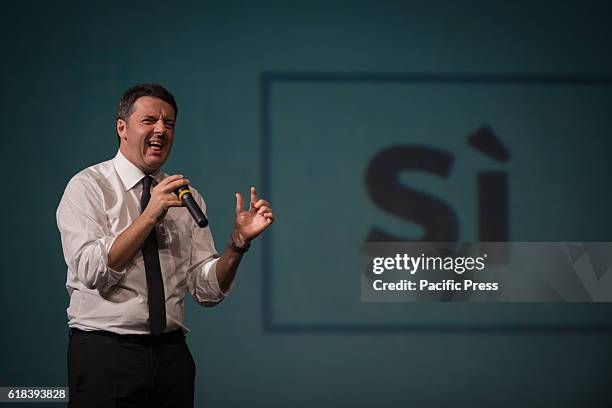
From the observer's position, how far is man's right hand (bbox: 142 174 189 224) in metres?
1.64

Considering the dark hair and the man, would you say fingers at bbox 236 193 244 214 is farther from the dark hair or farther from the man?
the dark hair

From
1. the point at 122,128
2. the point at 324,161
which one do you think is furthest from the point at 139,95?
the point at 324,161

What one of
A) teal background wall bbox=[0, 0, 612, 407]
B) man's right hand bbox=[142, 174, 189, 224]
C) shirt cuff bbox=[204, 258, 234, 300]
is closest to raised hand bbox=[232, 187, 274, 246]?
shirt cuff bbox=[204, 258, 234, 300]

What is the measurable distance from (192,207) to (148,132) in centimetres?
30

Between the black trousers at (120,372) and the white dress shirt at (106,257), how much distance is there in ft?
0.12

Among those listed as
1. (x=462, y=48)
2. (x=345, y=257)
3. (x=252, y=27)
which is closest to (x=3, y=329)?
(x=345, y=257)

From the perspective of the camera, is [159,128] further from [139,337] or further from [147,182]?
[139,337]

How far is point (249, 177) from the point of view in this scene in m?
3.70

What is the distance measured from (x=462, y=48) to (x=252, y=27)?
1174 mm

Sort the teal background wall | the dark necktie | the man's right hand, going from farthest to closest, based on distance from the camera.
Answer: the teal background wall → the dark necktie → the man's right hand

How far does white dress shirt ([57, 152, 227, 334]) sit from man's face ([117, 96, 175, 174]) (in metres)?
0.05

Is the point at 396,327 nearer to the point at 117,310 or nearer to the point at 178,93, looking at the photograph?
the point at 178,93

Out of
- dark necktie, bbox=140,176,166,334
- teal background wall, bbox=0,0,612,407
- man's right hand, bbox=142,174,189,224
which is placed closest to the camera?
man's right hand, bbox=142,174,189,224

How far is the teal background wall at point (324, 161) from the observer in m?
3.67
